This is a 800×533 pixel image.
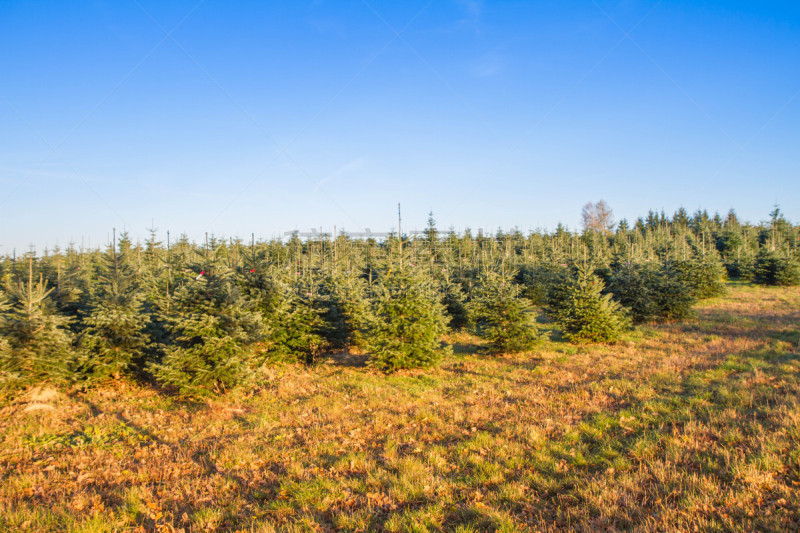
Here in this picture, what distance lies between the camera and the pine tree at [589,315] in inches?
593

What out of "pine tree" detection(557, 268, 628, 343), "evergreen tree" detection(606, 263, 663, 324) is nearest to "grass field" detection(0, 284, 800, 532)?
"pine tree" detection(557, 268, 628, 343)

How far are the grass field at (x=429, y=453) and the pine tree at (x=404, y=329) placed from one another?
2.64 ft

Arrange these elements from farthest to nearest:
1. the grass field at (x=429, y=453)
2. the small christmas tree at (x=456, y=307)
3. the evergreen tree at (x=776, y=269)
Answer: the evergreen tree at (x=776, y=269) < the small christmas tree at (x=456, y=307) < the grass field at (x=429, y=453)

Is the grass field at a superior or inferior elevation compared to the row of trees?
inferior

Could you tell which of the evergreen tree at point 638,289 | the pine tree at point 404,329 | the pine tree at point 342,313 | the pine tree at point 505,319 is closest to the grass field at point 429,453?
the pine tree at point 404,329

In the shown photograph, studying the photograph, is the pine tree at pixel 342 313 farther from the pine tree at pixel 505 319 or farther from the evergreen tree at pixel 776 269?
the evergreen tree at pixel 776 269

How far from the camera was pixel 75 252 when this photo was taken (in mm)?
35344

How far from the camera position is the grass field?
469 centimetres

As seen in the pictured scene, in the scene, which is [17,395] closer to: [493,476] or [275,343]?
[275,343]

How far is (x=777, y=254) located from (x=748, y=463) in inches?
1326

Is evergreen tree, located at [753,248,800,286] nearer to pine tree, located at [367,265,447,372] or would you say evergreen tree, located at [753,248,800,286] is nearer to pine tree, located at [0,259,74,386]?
pine tree, located at [367,265,447,372]

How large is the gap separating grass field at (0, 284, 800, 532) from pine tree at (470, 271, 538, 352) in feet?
7.62

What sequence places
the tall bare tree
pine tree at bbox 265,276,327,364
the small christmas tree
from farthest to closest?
1. the tall bare tree
2. the small christmas tree
3. pine tree at bbox 265,276,327,364

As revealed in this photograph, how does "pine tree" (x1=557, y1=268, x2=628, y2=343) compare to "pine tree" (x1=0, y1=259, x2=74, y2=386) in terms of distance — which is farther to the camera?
"pine tree" (x1=557, y1=268, x2=628, y2=343)
